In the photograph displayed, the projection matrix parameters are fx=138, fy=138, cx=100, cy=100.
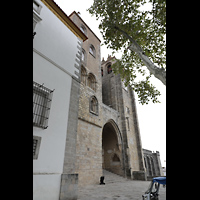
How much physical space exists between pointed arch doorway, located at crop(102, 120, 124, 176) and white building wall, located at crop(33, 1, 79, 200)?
32.5 feet

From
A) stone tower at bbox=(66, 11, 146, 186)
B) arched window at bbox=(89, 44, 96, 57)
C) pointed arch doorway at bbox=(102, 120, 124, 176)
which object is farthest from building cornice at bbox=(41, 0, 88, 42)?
pointed arch doorway at bbox=(102, 120, 124, 176)

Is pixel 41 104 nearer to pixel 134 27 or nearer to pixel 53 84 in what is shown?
pixel 53 84

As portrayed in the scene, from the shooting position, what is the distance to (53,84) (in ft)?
19.2

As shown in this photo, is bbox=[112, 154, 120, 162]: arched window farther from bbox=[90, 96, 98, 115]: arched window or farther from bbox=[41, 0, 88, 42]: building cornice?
bbox=[41, 0, 88, 42]: building cornice

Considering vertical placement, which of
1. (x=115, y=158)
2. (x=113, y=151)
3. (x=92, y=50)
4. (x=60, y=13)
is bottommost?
(x=115, y=158)

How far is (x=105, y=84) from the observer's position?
21.0m

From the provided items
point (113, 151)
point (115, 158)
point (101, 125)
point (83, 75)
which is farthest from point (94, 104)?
point (115, 158)

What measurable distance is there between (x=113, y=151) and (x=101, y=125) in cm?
509

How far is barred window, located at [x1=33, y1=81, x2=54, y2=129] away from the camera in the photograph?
491 cm

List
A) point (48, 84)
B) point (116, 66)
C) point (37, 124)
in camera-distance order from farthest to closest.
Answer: point (116, 66), point (48, 84), point (37, 124)

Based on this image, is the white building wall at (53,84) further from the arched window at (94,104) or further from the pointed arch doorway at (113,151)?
the pointed arch doorway at (113,151)
